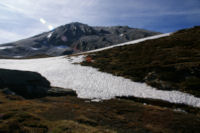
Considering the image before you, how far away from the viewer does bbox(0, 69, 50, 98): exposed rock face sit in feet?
63.4

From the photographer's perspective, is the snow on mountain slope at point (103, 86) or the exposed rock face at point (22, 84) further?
the snow on mountain slope at point (103, 86)

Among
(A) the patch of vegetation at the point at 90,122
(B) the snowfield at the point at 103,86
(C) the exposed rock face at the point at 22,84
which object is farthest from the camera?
(B) the snowfield at the point at 103,86

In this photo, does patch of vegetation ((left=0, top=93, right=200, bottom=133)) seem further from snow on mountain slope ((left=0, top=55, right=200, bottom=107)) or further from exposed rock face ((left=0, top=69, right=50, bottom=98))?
exposed rock face ((left=0, top=69, right=50, bottom=98))

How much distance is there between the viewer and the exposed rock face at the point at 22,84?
1932cm

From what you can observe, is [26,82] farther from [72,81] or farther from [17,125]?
[17,125]

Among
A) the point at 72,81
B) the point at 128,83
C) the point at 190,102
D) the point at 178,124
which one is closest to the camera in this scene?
the point at 178,124

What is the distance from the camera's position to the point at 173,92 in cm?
2153

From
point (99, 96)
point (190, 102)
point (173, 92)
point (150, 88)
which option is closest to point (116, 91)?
point (99, 96)

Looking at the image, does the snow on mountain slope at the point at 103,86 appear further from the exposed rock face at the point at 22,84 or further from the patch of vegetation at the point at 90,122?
the exposed rock face at the point at 22,84

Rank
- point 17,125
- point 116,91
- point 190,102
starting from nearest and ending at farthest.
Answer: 1. point 17,125
2. point 190,102
3. point 116,91

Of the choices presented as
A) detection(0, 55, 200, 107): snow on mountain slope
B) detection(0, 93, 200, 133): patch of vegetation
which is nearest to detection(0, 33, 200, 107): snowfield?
detection(0, 55, 200, 107): snow on mountain slope

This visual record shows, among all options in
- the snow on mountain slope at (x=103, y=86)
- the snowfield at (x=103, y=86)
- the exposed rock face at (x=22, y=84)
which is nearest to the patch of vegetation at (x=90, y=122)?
the snowfield at (x=103, y=86)

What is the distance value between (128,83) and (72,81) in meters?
13.7

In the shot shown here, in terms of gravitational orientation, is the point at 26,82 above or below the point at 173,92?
above
